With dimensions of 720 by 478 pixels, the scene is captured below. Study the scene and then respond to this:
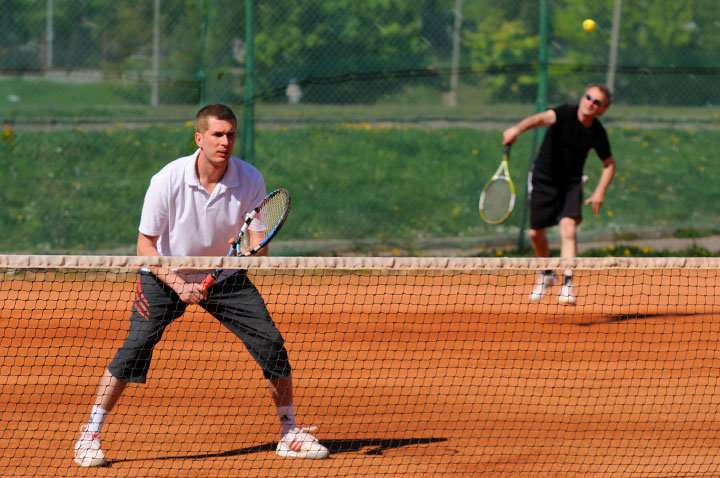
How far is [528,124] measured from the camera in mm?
→ 7316

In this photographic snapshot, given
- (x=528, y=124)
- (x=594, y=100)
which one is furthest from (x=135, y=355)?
(x=594, y=100)

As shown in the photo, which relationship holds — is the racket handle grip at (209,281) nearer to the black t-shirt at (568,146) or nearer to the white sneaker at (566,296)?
the white sneaker at (566,296)

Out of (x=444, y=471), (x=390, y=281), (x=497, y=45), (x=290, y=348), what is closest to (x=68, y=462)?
(x=444, y=471)

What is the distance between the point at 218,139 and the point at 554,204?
4.12m

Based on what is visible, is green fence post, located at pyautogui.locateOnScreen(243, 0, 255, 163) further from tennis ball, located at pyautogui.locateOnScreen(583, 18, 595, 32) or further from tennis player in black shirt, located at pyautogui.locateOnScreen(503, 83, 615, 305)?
tennis ball, located at pyautogui.locateOnScreen(583, 18, 595, 32)

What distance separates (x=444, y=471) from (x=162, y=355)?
2655 millimetres

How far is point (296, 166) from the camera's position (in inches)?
385

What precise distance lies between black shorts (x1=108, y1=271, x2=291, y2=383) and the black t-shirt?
3.91 meters

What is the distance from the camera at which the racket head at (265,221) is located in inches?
176

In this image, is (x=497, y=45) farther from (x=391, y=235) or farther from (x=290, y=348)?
(x=290, y=348)

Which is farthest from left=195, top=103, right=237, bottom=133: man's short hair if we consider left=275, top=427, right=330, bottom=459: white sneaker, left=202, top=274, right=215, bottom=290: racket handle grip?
left=275, top=427, right=330, bottom=459: white sneaker

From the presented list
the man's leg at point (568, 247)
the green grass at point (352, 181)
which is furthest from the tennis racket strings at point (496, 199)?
the green grass at point (352, 181)

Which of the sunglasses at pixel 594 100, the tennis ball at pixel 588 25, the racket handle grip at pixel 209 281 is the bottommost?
the racket handle grip at pixel 209 281

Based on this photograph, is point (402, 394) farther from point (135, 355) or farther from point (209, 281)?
point (135, 355)
